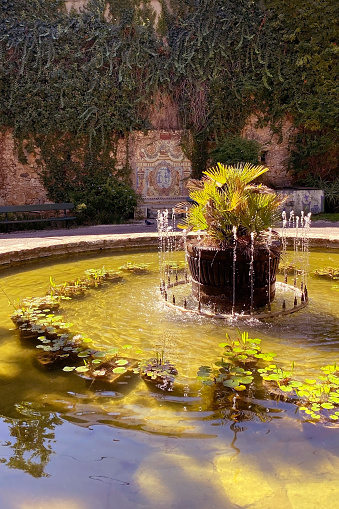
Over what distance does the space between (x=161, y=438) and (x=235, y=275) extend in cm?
221

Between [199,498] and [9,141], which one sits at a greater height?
[9,141]

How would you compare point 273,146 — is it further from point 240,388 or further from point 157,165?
point 240,388

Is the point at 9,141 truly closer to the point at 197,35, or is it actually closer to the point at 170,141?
the point at 170,141

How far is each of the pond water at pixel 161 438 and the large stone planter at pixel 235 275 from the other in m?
0.59

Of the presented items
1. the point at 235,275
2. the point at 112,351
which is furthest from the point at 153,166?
the point at 112,351

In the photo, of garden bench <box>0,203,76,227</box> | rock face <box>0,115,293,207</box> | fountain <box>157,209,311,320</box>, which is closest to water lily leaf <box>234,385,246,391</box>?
fountain <box>157,209,311,320</box>

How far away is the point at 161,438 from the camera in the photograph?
2279 millimetres

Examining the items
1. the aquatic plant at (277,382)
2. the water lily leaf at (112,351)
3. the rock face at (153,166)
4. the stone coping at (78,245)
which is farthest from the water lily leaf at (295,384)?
the rock face at (153,166)

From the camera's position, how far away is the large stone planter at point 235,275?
13.8 feet

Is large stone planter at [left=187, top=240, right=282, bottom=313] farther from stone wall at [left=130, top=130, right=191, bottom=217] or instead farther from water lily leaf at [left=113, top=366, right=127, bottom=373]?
stone wall at [left=130, top=130, right=191, bottom=217]

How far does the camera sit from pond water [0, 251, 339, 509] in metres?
1.89

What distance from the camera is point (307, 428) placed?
235 centimetres

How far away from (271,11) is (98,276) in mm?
10449

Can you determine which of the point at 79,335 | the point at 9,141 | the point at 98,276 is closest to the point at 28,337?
the point at 79,335
